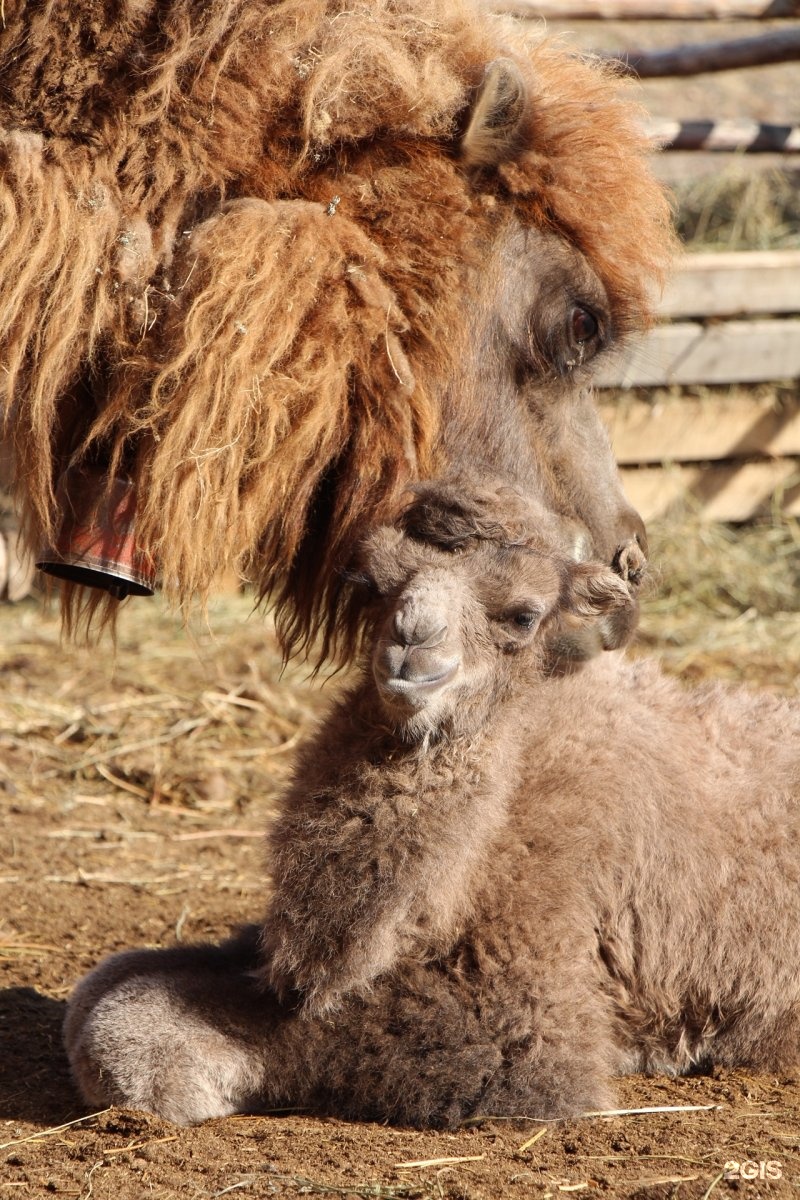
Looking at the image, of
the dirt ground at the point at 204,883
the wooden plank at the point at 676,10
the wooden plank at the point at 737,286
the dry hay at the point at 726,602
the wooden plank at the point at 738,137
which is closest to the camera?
the dirt ground at the point at 204,883

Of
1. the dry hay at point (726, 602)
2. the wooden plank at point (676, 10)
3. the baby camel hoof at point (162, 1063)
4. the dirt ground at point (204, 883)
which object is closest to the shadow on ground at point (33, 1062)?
the dirt ground at point (204, 883)

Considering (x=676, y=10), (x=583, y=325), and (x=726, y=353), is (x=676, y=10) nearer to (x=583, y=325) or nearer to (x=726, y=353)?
(x=726, y=353)

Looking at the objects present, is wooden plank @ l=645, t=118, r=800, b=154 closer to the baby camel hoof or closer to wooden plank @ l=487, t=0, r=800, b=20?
wooden plank @ l=487, t=0, r=800, b=20

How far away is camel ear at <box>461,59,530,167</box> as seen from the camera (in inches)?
117

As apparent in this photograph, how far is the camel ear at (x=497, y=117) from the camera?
2969mm

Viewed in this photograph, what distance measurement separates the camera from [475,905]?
287cm

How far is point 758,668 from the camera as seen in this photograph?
6.16m

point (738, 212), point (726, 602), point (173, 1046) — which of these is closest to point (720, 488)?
point (726, 602)

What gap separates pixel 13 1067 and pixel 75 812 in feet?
5.34

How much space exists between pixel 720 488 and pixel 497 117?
4.79 metres

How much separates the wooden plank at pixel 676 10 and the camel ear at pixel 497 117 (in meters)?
4.90

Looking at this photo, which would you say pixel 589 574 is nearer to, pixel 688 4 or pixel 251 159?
pixel 251 159

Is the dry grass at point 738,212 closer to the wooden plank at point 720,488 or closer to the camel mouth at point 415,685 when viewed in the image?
the wooden plank at point 720,488

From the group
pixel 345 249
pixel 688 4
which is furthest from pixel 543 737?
pixel 688 4
